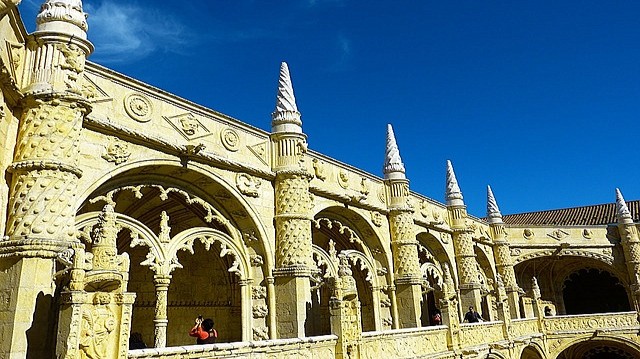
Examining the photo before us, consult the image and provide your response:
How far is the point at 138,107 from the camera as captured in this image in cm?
959

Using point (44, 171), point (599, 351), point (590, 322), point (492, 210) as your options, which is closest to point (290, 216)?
point (44, 171)

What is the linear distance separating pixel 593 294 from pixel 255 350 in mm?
28966

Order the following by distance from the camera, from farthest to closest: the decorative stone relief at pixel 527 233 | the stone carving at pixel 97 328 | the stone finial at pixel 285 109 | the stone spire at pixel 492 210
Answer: the decorative stone relief at pixel 527 233 < the stone spire at pixel 492 210 < the stone finial at pixel 285 109 < the stone carving at pixel 97 328

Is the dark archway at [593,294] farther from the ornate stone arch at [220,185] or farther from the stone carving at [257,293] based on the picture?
the ornate stone arch at [220,185]

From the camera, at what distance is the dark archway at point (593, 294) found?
29484 mm

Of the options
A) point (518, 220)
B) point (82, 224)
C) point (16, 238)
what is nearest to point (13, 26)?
point (16, 238)

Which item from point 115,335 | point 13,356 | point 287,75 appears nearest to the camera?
point 115,335

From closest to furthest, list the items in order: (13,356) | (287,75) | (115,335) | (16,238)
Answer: (115,335) < (13,356) < (16,238) < (287,75)

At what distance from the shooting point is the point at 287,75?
42.6 ft

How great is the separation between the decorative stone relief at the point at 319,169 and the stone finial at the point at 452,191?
898 cm

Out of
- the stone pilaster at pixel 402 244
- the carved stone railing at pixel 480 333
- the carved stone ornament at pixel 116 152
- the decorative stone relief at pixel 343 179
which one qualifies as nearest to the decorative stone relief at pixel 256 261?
the carved stone ornament at pixel 116 152

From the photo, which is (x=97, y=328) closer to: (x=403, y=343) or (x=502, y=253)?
(x=403, y=343)

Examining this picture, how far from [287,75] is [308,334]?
6573 mm

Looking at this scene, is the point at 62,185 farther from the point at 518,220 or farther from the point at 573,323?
the point at 518,220
